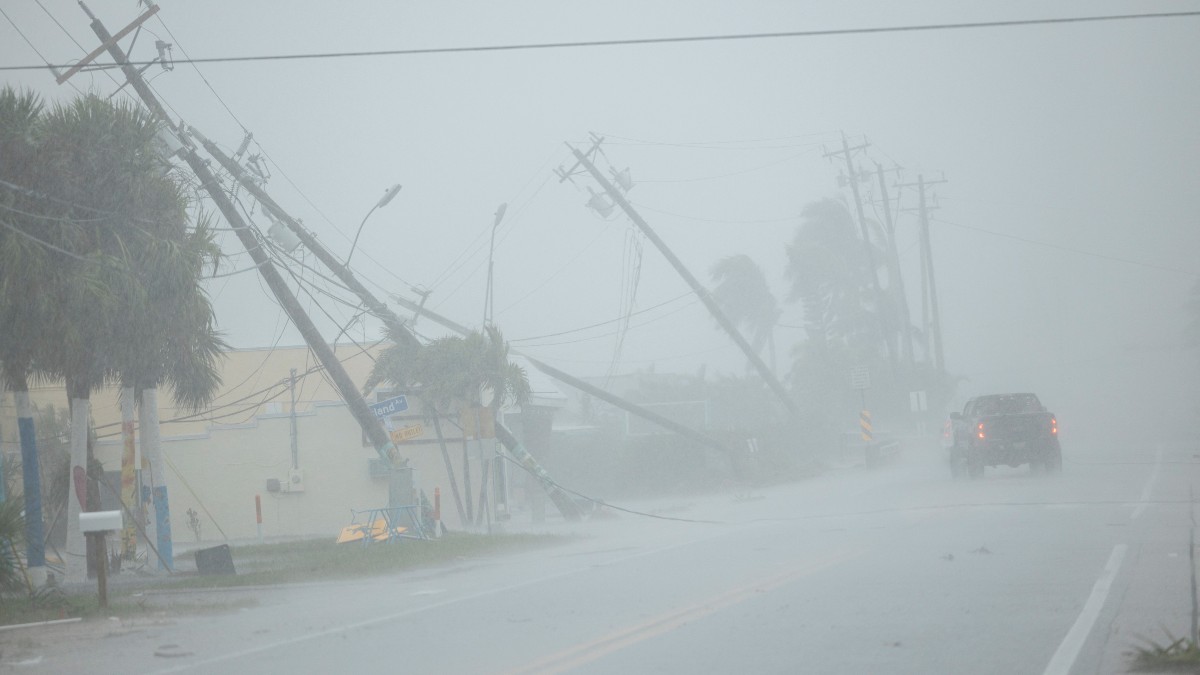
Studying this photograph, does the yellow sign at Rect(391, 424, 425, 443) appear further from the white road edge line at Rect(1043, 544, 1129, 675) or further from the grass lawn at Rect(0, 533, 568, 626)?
the white road edge line at Rect(1043, 544, 1129, 675)

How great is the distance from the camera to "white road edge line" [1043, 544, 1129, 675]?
8124 mm

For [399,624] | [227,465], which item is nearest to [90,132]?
[399,624]

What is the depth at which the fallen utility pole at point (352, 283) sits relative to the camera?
24.1 m

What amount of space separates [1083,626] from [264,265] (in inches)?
698

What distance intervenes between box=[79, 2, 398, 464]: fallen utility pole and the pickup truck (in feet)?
48.2

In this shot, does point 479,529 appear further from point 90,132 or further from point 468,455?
point 90,132

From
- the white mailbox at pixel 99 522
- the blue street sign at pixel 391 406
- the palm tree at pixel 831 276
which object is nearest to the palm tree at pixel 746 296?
the palm tree at pixel 831 276

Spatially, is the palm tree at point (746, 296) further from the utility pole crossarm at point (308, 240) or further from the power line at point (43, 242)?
the power line at point (43, 242)

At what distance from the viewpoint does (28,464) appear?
16750mm

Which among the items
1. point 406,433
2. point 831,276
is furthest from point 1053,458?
point 831,276

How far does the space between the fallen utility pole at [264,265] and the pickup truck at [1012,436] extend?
48.2 ft

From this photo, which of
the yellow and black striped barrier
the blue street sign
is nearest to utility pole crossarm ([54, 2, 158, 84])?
the blue street sign

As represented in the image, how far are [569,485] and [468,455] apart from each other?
846cm

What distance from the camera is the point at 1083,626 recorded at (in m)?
9.52
